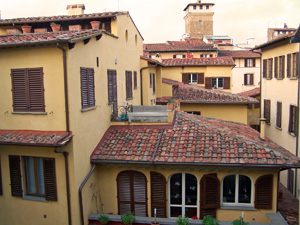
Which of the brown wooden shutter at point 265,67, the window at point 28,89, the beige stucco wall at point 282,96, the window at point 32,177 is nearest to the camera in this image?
the window at point 28,89

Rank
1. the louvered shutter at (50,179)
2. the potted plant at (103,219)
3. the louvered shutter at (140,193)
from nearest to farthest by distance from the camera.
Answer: the louvered shutter at (50,179) → the potted plant at (103,219) → the louvered shutter at (140,193)

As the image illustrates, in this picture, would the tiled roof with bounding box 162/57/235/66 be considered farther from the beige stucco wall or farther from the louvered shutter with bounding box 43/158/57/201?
the louvered shutter with bounding box 43/158/57/201

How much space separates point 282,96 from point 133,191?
479 inches

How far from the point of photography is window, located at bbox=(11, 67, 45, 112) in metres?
10.6

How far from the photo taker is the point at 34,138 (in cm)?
1047

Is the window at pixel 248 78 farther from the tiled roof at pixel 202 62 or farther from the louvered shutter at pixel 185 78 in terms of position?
the louvered shutter at pixel 185 78

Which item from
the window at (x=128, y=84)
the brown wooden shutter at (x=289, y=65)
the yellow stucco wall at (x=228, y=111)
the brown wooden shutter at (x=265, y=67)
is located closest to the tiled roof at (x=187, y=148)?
the window at (x=128, y=84)

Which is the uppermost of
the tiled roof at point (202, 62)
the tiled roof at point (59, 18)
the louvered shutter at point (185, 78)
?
the tiled roof at point (59, 18)

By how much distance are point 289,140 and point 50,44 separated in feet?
47.3

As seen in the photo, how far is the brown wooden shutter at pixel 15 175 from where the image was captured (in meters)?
11.5

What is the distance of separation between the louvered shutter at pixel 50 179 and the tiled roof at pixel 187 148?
1.66m

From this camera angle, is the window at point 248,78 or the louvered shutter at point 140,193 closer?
the louvered shutter at point 140,193

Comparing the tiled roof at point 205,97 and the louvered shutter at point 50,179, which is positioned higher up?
the tiled roof at point 205,97

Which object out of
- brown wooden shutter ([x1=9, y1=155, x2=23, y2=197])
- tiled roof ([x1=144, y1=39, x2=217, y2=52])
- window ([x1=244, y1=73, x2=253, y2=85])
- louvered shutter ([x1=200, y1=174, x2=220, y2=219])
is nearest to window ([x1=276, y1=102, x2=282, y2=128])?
louvered shutter ([x1=200, y1=174, x2=220, y2=219])
